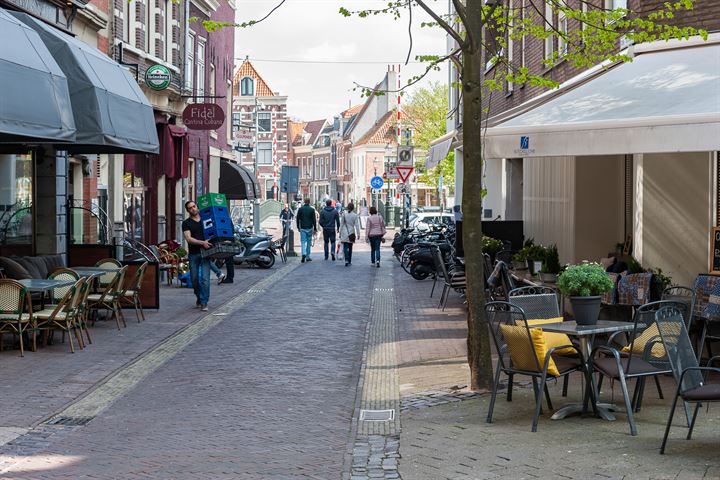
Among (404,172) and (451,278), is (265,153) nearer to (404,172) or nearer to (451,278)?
(404,172)

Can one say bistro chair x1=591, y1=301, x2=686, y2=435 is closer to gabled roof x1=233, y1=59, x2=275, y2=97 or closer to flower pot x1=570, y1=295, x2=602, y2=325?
flower pot x1=570, y1=295, x2=602, y2=325

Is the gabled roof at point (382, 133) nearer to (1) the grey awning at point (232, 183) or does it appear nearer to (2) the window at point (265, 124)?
(2) the window at point (265, 124)

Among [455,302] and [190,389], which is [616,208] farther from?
[190,389]

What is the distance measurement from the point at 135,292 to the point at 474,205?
7.49 meters

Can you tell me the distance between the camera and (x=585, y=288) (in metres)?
8.75

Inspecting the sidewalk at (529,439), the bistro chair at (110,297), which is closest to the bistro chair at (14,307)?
the bistro chair at (110,297)

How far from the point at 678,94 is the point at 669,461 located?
15.5 ft

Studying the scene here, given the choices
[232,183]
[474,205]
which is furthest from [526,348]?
[232,183]

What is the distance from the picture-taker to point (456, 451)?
7.57 metres

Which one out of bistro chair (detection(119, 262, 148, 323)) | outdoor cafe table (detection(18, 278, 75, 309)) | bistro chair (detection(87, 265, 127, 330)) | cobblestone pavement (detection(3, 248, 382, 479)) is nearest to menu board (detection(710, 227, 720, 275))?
cobblestone pavement (detection(3, 248, 382, 479))

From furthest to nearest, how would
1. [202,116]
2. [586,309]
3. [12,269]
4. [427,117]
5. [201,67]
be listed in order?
[427,117], [201,67], [202,116], [12,269], [586,309]

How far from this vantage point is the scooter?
28594 millimetres

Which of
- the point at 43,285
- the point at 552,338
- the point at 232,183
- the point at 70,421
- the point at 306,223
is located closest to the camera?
the point at 70,421

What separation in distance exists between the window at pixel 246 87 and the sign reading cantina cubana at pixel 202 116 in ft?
202
